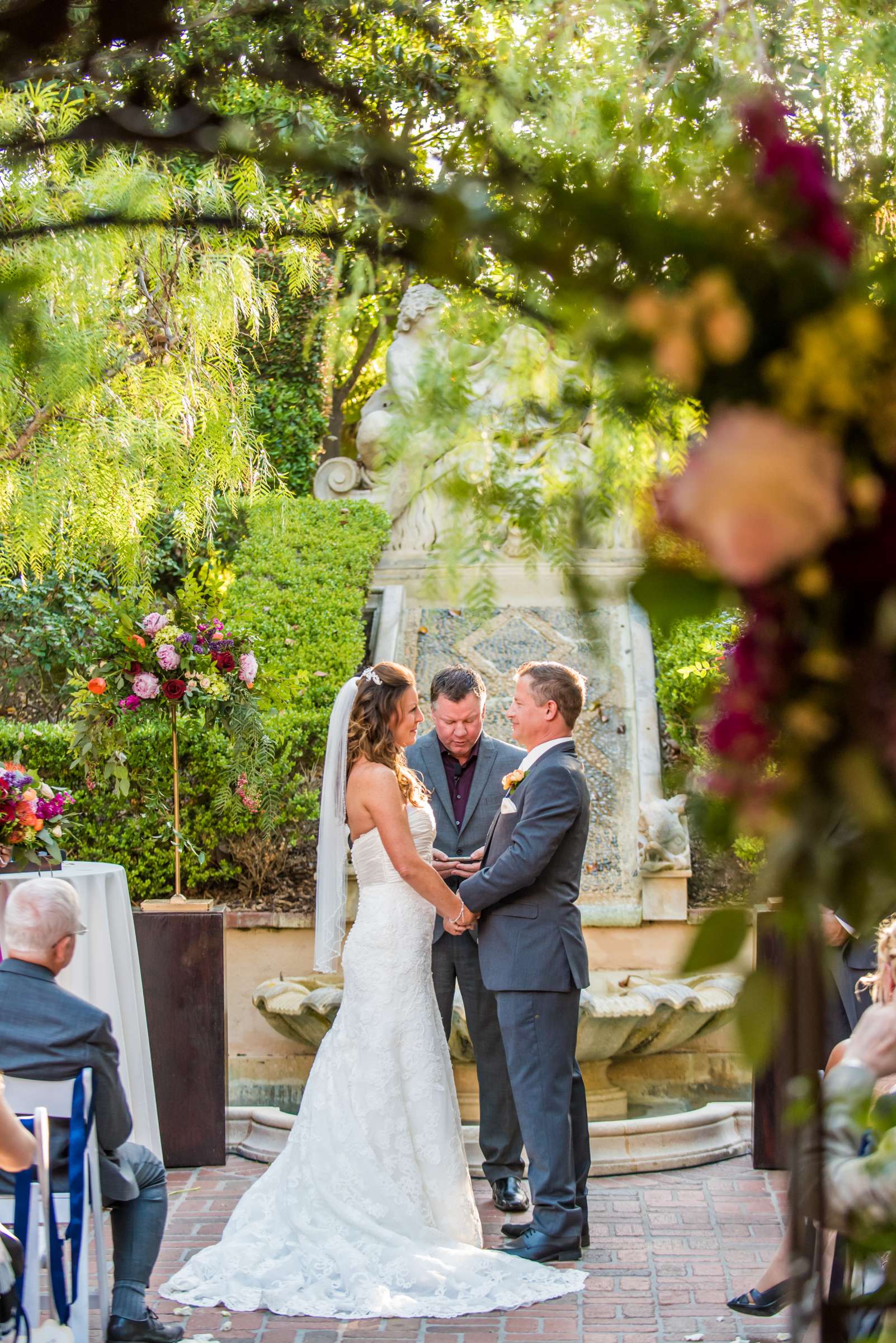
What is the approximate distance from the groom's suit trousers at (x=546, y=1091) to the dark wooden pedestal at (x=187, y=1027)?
66.4 inches

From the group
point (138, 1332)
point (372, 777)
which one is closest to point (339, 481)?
point (372, 777)

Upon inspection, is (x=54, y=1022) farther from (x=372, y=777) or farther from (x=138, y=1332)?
(x=372, y=777)

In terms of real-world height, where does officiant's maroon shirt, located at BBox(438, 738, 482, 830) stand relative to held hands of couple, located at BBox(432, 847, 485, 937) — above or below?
above

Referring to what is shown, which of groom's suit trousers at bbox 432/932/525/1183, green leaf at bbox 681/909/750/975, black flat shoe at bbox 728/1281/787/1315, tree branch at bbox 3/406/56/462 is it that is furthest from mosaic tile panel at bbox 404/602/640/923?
green leaf at bbox 681/909/750/975

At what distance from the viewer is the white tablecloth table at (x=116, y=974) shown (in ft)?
17.6

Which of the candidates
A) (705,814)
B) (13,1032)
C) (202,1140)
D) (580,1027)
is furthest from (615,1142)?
(705,814)

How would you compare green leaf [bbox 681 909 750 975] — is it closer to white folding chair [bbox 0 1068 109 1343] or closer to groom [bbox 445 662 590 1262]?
white folding chair [bbox 0 1068 109 1343]

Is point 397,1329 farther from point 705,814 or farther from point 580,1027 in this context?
point 705,814

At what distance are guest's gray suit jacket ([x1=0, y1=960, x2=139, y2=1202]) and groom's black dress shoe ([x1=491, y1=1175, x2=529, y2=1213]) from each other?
207 cm

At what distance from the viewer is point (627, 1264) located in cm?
482

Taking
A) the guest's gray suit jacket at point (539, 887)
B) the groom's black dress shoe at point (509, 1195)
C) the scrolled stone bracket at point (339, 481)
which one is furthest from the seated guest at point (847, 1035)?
the scrolled stone bracket at point (339, 481)

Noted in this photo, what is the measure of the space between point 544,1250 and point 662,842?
128 inches

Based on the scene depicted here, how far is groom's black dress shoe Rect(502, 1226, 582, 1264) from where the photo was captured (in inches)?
186

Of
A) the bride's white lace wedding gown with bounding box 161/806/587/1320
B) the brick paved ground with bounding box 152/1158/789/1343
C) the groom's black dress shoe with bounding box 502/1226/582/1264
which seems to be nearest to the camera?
the brick paved ground with bounding box 152/1158/789/1343
